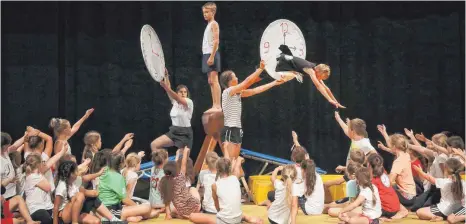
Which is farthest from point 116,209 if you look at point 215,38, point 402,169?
point 402,169

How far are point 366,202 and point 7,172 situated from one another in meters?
3.49

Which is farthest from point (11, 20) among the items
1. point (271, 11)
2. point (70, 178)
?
point (70, 178)

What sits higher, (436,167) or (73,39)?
(73,39)

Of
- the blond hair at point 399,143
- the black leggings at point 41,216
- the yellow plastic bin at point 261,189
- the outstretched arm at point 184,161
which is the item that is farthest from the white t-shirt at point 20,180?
the blond hair at point 399,143

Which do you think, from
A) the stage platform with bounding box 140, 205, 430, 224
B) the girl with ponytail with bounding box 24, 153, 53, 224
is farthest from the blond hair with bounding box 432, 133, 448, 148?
the girl with ponytail with bounding box 24, 153, 53, 224

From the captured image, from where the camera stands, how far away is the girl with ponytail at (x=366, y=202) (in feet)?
26.6

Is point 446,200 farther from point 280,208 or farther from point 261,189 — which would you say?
point 261,189

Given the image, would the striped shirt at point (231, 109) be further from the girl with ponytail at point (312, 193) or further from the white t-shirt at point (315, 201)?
the white t-shirt at point (315, 201)

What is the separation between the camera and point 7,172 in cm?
810

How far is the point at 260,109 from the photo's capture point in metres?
12.1

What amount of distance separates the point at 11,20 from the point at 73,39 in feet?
3.08

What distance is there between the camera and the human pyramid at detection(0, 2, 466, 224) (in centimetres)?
810

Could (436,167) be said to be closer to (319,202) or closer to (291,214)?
(319,202)

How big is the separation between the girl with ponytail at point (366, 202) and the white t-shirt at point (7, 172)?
10.6 feet
